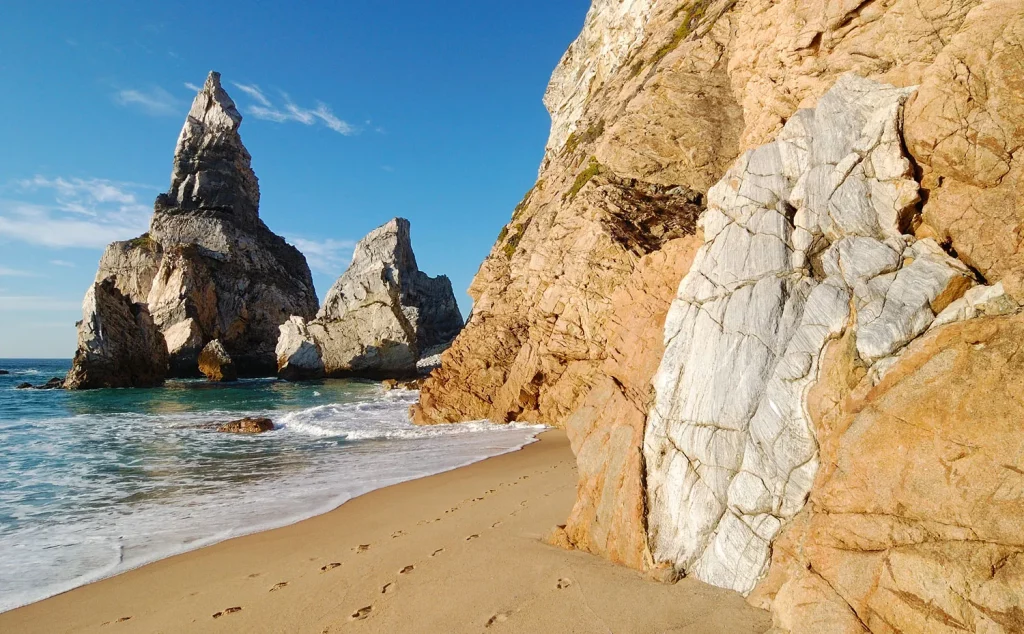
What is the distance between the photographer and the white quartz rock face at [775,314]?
16.1 feet

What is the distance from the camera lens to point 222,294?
252ft

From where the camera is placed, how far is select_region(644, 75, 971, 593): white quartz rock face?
4906 mm

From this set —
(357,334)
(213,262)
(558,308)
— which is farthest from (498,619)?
(213,262)

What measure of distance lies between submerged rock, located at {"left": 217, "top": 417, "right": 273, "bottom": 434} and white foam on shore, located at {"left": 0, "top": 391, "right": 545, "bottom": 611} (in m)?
0.63

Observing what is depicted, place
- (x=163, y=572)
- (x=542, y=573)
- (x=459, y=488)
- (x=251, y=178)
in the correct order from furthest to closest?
(x=251, y=178), (x=459, y=488), (x=163, y=572), (x=542, y=573)

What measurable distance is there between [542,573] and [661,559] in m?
1.26

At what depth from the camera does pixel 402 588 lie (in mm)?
5891

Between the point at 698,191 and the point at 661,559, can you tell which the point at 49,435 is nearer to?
the point at 661,559

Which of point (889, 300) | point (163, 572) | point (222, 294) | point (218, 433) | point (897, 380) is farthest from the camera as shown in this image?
point (222, 294)

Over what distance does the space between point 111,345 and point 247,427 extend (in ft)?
136

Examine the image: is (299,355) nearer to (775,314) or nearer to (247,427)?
(247,427)

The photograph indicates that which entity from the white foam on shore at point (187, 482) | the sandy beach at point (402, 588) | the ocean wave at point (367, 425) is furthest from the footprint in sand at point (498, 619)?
the ocean wave at point (367, 425)

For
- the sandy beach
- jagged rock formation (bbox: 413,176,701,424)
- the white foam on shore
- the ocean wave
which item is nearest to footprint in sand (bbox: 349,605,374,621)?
the sandy beach

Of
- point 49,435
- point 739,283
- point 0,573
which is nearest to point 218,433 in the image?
point 49,435
